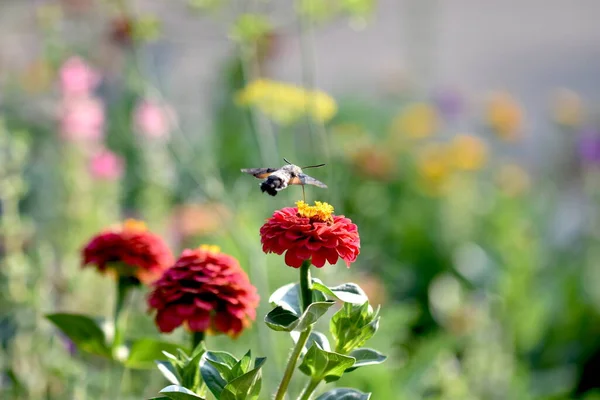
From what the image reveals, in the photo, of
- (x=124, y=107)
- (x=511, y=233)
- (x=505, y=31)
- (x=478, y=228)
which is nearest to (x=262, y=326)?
(x=511, y=233)

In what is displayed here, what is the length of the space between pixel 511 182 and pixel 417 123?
36 centimetres

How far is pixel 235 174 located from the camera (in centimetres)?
269

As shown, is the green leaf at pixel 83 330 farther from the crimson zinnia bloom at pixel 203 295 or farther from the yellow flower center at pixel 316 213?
the yellow flower center at pixel 316 213

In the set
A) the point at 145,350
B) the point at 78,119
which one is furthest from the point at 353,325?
the point at 78,119

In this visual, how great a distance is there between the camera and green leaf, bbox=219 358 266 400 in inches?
22.8

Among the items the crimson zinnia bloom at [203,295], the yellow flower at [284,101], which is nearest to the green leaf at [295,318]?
the crimson zinnia bloom at [203,295]

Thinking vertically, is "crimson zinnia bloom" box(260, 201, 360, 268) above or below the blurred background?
above

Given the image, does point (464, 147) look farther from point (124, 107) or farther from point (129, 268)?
point (129, 268)

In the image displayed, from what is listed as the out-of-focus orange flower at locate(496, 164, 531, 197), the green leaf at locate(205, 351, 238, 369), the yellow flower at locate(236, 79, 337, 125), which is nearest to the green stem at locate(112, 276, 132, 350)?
the green leaf at locate(205, 351, 238, 369)

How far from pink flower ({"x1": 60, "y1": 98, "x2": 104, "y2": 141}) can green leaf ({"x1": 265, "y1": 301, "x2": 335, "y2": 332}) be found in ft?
4.04

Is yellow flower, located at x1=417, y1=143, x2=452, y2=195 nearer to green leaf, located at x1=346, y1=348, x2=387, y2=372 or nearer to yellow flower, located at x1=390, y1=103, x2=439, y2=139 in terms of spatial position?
yellow flower, located at x1=390, y1=103, x2=439, y2=139

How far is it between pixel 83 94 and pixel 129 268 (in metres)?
0.99

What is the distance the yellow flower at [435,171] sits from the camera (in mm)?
2549

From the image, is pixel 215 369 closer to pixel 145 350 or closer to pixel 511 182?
pixel 145 350
